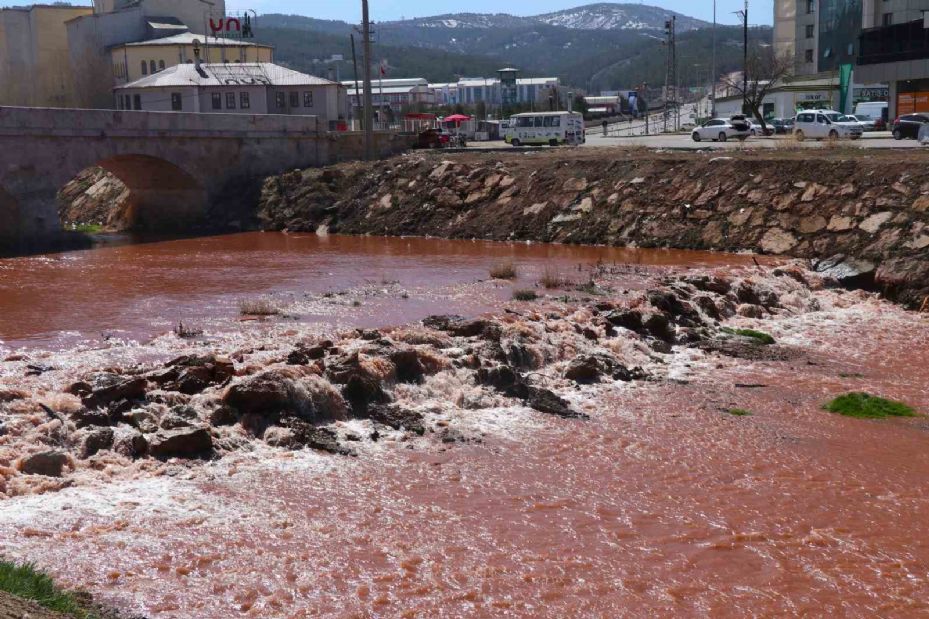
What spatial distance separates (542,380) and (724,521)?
5635mm

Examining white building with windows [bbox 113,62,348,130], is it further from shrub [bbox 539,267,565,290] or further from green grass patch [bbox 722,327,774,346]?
green grass patch [bbox 722,327,774,346]

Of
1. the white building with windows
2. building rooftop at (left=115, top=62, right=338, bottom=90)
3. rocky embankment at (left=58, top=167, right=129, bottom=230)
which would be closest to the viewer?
rocky embankment at (left=58, top=167, right=129, bottom=230)

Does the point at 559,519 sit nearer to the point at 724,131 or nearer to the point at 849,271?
the point at 849,271

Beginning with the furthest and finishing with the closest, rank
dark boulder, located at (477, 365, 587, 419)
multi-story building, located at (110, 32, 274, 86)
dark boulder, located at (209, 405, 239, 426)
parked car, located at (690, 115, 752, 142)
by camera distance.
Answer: multi-story building, located at (110, 32, 274, 86) < parked car, located at (690, 115, 752, 142) < dark boulder, located at (477, 365, 587, 419) < dark boulder, located at (209, 405, 239, 426)

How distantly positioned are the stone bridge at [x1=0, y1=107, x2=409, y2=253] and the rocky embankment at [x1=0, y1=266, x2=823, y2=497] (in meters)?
19.7

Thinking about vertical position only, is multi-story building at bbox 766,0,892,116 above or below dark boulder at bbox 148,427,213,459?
above

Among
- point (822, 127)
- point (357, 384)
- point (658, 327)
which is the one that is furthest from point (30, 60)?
point (357, 384)

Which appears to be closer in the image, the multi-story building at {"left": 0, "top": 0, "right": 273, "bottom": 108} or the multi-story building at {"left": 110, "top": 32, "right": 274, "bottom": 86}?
the multi-story building at {"left": 110, "top": 32, "right": 274, "bottom": 86}

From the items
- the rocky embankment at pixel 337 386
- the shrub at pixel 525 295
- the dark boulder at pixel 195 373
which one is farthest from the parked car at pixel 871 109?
the dark boulder at pixel 195 373

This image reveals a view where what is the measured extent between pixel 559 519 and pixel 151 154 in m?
30.8

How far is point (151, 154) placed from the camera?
38125 mm

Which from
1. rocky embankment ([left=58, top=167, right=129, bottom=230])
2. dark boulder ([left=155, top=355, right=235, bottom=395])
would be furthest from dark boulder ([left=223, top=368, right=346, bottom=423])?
rocky embankment ([left=58, top=167, right=129, bottom=230])

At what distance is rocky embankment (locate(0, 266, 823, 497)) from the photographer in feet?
40.8

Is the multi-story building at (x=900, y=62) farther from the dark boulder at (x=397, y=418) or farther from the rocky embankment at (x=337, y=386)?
the dark boulder at (x=397, y=418)
